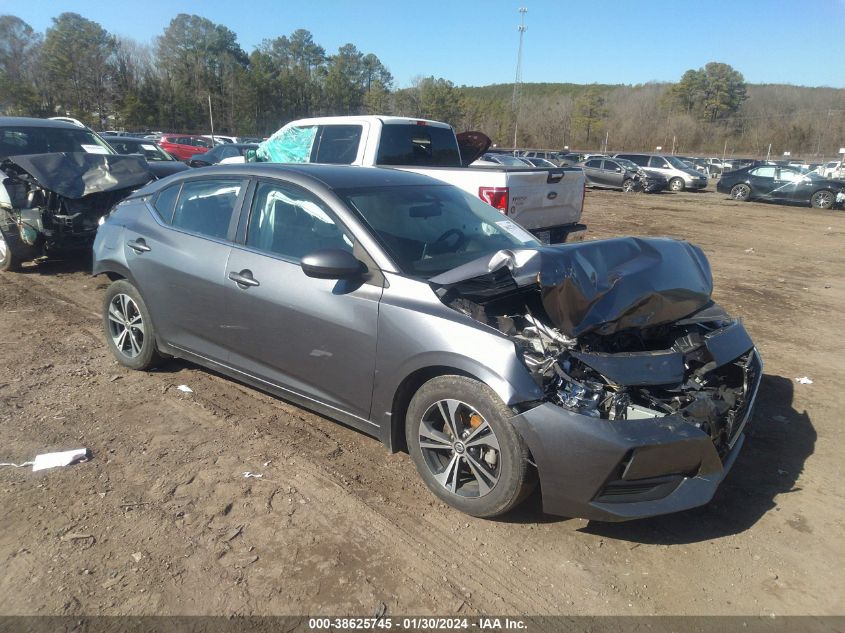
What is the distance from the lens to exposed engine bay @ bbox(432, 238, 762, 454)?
2949 mm

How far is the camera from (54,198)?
7.80m

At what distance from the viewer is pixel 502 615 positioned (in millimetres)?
2564

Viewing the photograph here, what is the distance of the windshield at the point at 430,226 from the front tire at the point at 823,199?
938 inches

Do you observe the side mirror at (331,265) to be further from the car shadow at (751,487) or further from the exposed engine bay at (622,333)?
the car shadow at (751,487)

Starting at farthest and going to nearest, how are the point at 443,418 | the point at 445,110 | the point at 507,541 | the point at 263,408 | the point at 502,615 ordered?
the point at 445,110, the point at 263,408, the point at 443,418, the point at 507,541, the point at 502,615

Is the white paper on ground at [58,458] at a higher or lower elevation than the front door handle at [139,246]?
lower

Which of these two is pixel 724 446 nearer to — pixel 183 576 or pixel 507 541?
pixel 507 541

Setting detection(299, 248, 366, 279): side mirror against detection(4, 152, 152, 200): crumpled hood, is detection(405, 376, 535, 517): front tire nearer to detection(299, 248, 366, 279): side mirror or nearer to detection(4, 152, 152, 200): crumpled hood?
detection(299, 248, 366, 279): side mirror

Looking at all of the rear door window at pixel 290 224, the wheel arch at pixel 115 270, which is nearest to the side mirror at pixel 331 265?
the rear door window at pixel 290 224

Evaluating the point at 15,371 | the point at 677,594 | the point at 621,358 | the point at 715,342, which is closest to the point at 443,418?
the point at 621,358

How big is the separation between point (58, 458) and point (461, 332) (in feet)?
8.57

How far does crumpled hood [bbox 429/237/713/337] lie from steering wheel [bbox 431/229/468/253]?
0.51 meters

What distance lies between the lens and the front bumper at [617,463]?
2742 millimetres

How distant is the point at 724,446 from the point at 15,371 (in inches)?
208
